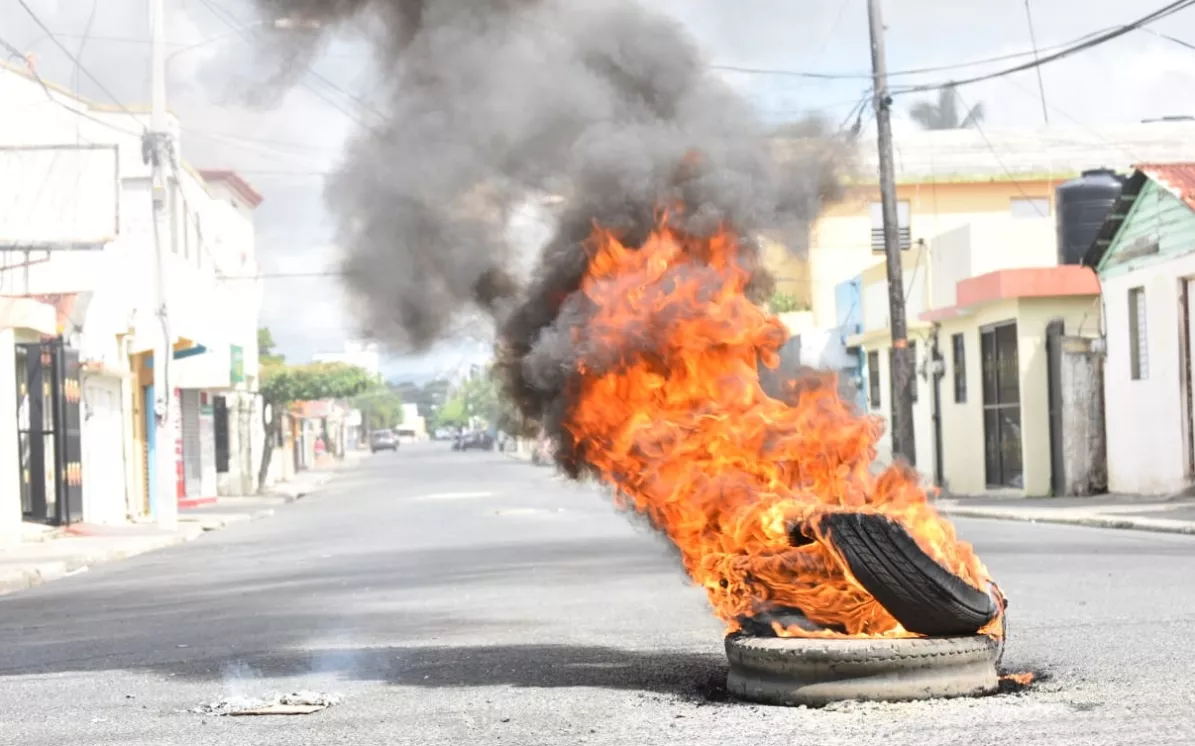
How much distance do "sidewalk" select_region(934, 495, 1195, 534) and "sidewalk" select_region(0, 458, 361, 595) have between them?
1339 cm

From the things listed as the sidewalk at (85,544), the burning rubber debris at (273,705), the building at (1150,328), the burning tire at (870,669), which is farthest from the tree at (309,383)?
the burning tire at (870,669)

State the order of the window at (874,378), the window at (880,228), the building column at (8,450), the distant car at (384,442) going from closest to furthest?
1. the building column at (8,450)
2. the window at (874,378)
3. the window at (880,228)
4. the distant car at (384,442)

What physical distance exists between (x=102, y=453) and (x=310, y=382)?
81.5ft

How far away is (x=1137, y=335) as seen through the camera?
26156 mm

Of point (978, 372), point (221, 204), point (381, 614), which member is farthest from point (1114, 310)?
point (221, 204)

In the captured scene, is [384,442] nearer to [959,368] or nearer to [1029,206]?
[1029,206]

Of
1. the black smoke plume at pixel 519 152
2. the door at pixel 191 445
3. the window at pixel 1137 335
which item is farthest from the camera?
the door at pixel 191 445

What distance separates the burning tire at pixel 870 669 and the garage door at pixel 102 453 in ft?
78.9

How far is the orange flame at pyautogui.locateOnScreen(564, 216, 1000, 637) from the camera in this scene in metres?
7.37

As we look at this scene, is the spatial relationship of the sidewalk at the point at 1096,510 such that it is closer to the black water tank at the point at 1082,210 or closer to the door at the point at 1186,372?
the door at the point at 1186,372

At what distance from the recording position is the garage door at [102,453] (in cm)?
2906

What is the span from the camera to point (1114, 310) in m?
26.9

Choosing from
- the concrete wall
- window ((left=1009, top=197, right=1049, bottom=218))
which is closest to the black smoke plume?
the concrete wall

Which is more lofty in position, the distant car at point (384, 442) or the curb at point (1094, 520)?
the curb at point (1094, 520)
